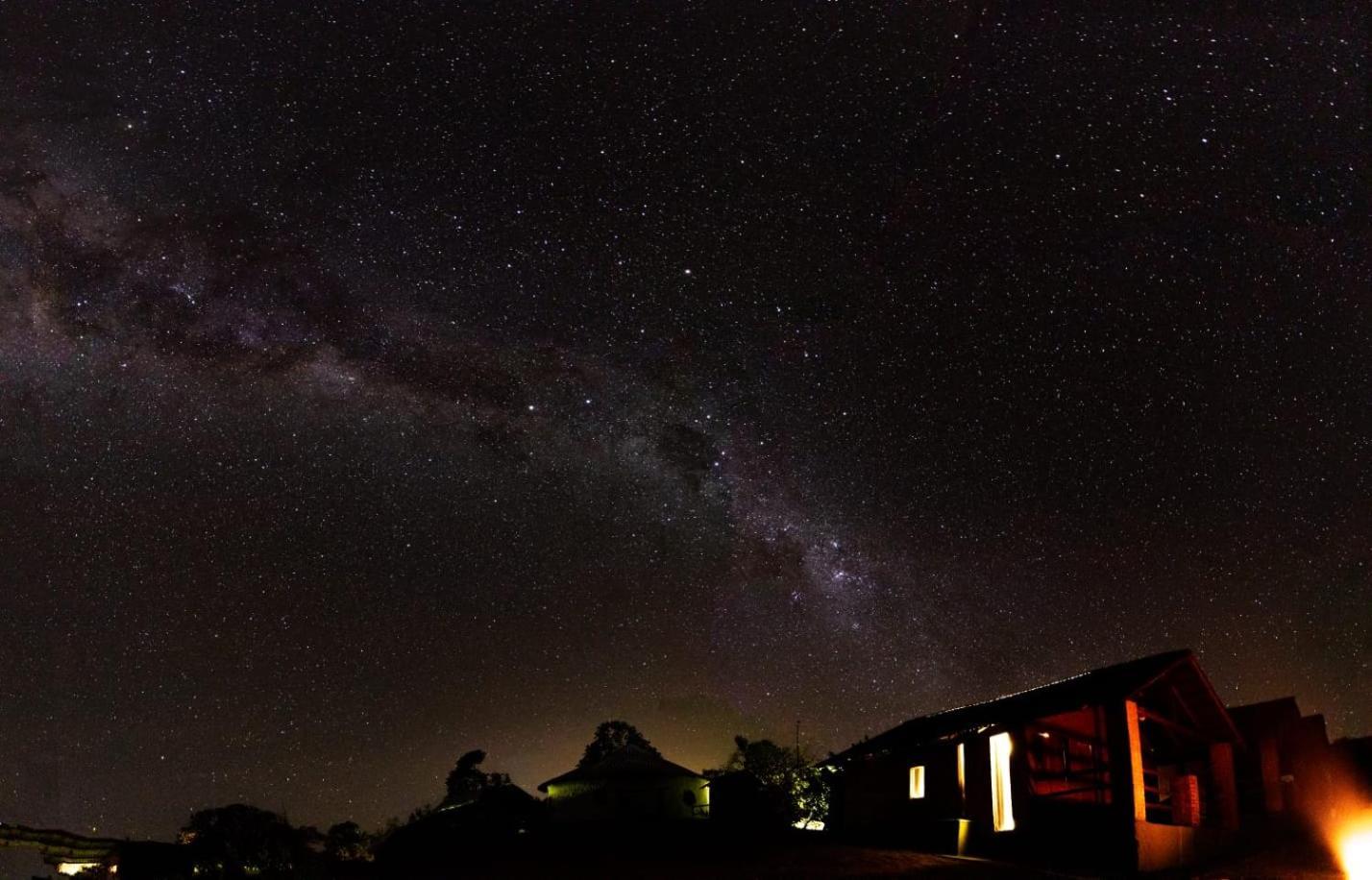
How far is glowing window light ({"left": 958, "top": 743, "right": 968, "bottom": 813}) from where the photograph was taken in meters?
24.4

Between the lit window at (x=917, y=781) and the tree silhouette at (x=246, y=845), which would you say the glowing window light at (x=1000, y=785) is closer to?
the lit window at (x=917, y=781)

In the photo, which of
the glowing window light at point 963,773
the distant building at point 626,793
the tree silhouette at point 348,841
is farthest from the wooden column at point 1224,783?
the tree silhouette at point 348,841

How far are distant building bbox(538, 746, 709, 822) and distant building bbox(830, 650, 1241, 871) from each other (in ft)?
58.3

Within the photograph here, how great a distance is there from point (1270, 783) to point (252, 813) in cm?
3795

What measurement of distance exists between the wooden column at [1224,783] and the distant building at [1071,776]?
3 centimetres

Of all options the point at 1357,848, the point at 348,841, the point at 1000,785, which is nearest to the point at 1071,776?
the point at 1000,785

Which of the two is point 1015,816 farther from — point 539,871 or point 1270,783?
point 539,871

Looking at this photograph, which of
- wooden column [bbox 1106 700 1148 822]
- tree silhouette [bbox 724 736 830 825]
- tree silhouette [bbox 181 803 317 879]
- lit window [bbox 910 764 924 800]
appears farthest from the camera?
tree silhouette [bbox 724 736 830 825]

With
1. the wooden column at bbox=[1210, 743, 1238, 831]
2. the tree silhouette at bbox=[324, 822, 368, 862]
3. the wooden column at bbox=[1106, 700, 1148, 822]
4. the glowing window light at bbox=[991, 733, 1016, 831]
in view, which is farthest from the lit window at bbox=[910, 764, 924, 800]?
the tree silhouette at bbox=[324, 822, 368, 862]

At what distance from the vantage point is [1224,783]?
24.7m

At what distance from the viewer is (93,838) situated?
35.8 metres

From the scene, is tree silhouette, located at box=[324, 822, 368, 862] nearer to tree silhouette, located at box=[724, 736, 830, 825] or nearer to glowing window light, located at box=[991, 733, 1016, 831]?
tree silhouette, located at box=[724, 736, 830, 825]

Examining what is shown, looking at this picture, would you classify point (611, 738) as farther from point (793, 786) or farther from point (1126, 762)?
point (1126, 762)

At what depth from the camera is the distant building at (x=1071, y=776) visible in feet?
68.6
